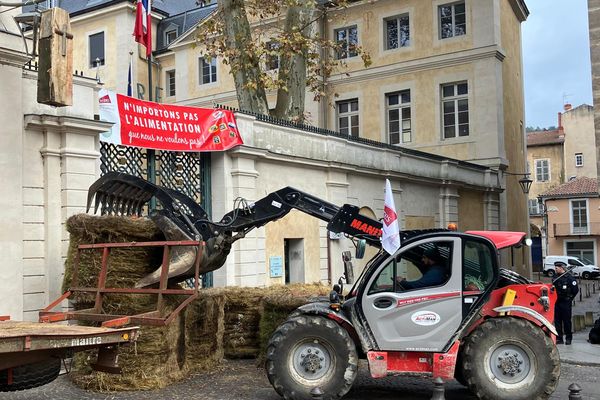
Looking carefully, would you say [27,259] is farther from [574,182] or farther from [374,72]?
[574,182]

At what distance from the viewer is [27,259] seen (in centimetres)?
1091

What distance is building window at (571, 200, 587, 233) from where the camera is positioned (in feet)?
168

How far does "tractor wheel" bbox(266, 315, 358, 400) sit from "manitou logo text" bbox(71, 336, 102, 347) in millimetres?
2689

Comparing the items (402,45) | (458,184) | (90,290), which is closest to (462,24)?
(402,45)

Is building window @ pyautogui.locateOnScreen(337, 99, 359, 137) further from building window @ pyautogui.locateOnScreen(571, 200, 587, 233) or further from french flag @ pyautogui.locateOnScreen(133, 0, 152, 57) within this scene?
building window @ pyautogui.locateOnScreen(571, 200, 587, 233)

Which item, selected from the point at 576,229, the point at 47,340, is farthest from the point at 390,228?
the point at 576,229

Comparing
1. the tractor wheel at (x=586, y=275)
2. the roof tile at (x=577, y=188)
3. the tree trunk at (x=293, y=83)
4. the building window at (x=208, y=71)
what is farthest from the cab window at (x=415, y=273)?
the roof tile at (x=577, y=188)

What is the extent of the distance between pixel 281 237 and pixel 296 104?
5860mm

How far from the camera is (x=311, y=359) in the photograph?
324 inches

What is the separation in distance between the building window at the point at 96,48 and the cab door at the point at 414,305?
96.9 ft

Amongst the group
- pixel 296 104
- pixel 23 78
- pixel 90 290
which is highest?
pixel 296 104

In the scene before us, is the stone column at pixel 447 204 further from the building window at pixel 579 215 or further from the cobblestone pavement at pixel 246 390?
the building window at pixel 579 215

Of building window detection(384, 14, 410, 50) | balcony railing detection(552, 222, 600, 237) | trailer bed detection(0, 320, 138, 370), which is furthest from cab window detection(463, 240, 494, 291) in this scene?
balcony railing detection(552, 222, 600, 237)

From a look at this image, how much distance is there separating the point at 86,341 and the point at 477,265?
4.77 meters
